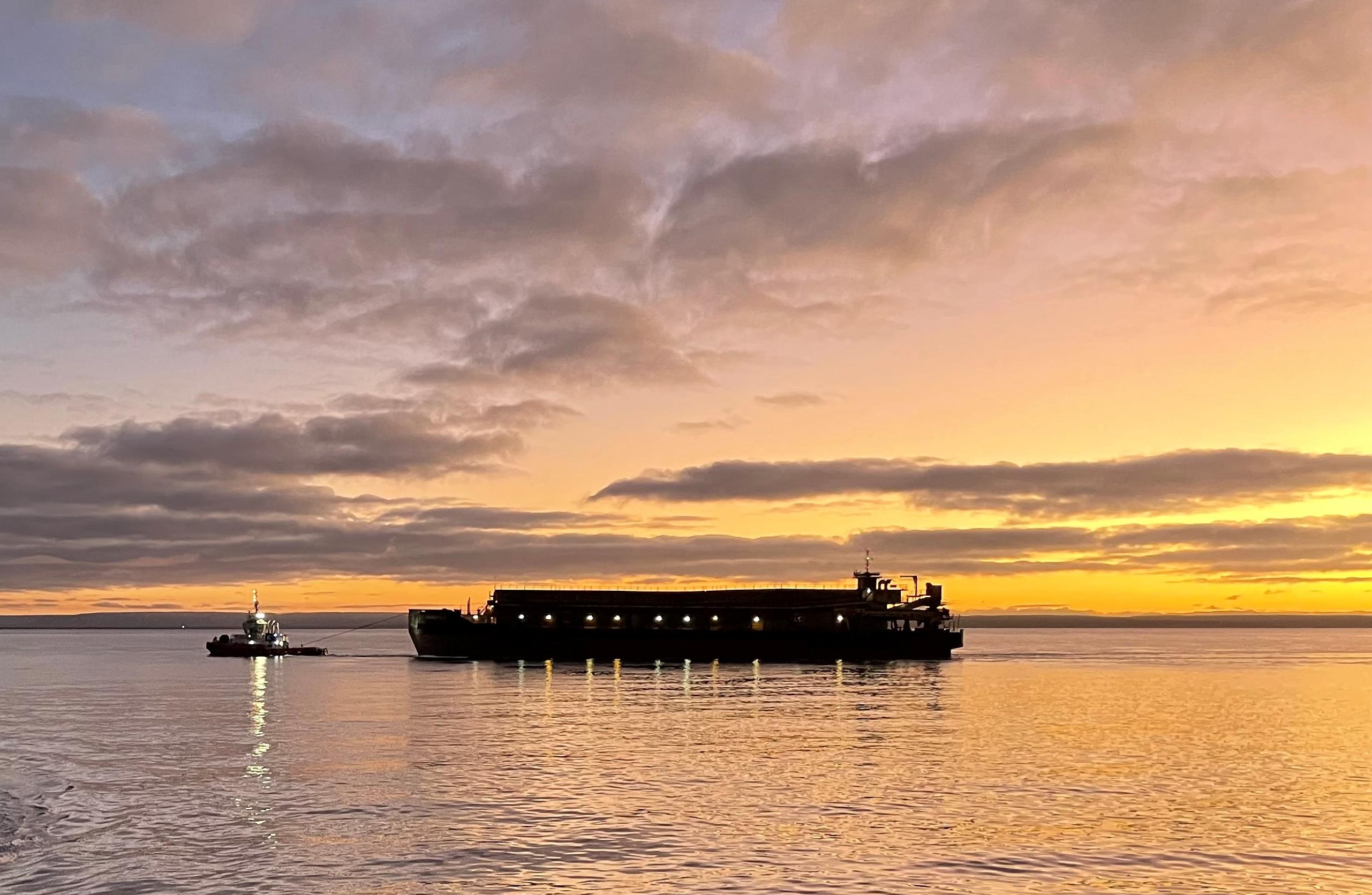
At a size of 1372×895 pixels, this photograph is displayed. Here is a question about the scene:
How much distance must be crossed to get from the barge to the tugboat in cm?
4013

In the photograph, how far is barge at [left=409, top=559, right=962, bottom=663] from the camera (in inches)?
5999

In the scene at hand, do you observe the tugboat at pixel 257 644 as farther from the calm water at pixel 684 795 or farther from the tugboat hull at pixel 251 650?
the calm water at pixel 684 795

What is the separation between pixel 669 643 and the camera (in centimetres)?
15400

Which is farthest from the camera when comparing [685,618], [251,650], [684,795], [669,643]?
[251,650]

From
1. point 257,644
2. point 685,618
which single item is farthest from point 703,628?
point 257,644

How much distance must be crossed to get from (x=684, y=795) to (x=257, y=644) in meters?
160

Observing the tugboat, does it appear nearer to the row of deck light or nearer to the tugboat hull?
the tugboat hull

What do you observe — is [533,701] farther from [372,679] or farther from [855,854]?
[855,854]

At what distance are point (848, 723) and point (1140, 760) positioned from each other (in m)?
19.3

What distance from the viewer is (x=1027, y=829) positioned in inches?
1437

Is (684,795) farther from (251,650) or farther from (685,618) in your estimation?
(251,650)

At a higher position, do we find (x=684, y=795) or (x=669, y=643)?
(x=684, y=795)


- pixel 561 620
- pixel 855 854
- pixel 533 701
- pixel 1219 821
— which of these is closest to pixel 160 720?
pixel 533 701

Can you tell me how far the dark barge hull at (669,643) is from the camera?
151m
